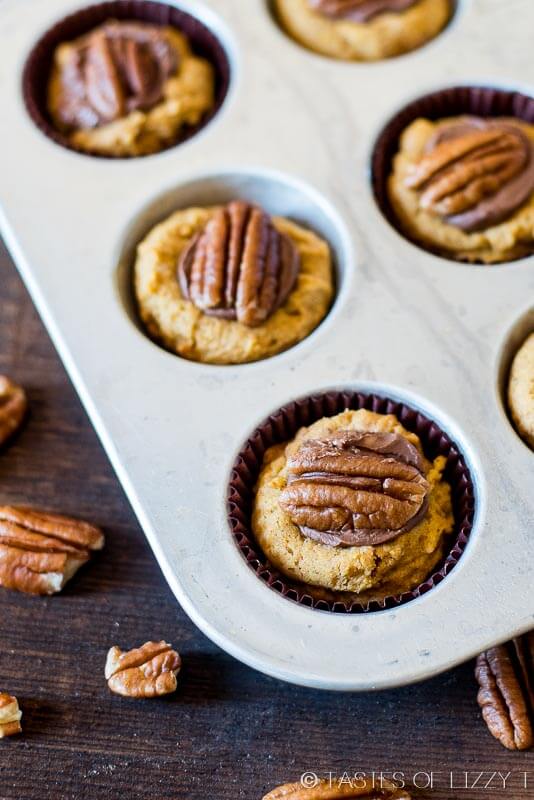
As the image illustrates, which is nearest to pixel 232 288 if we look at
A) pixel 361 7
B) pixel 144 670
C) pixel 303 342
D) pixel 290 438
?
pixel 303 342

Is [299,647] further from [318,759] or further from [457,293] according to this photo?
[457,293]

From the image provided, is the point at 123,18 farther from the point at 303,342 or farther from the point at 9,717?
the point at 9,717

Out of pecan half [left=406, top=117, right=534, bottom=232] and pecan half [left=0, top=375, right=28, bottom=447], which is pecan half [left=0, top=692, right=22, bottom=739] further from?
pecan half [left=406, top=117, right=534, bottom=232]

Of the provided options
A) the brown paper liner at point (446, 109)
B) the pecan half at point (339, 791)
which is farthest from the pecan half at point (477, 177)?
the pecan half at point (339, 791)

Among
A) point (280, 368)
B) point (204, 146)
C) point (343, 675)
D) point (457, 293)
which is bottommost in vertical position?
point (343, 675)

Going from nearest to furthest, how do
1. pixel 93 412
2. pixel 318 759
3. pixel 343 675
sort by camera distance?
pixel 343 675, pixel 318 759, pixel 93 412

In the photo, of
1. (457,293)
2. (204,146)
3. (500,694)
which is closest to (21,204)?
(204,146)

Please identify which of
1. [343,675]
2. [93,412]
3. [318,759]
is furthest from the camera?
[93,412]
